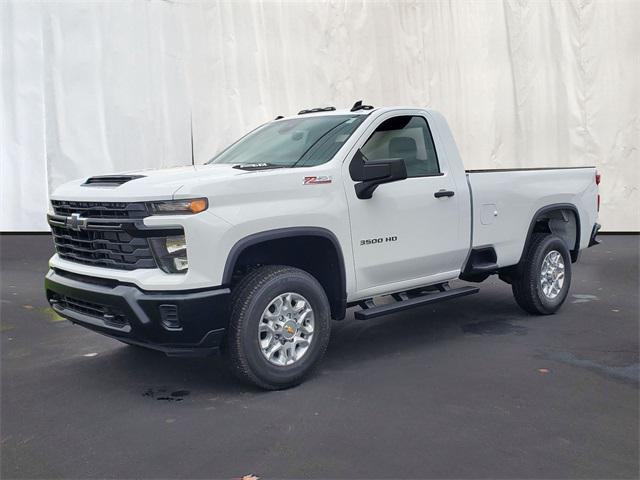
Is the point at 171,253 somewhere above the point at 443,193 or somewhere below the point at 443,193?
below

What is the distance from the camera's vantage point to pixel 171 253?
14.0 feet

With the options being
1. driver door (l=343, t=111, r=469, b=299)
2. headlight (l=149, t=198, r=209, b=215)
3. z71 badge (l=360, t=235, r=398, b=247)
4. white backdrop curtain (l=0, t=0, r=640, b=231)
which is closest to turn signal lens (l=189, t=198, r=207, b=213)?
headlight (l=149, t=198, r=209, b=215)

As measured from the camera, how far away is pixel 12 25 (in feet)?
41.4

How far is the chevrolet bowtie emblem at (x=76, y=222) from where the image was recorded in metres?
4.62

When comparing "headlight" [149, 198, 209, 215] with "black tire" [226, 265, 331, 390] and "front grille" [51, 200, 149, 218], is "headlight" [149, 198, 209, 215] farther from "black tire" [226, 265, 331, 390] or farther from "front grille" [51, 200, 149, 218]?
"black tire" [226, 265, 331, 390]

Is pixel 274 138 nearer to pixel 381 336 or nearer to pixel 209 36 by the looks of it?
pixel 381 336

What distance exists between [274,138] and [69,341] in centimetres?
262

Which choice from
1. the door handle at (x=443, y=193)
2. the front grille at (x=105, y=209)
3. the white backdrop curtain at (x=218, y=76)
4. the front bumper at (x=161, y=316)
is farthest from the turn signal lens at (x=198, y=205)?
the white backdrop curtain at (x=218, y=76)

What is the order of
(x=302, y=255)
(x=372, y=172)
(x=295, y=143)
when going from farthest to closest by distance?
(x=295, y=143) < (x=302, y=255) < (x=372, y=172)

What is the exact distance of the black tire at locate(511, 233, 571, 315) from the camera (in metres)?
6.63

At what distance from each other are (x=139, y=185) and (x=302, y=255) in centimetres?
132

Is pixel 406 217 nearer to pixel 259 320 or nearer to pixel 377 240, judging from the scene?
pixel 377 240

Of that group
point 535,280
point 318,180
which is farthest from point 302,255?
point 535,280

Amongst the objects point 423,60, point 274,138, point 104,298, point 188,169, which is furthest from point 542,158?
point 104,298
